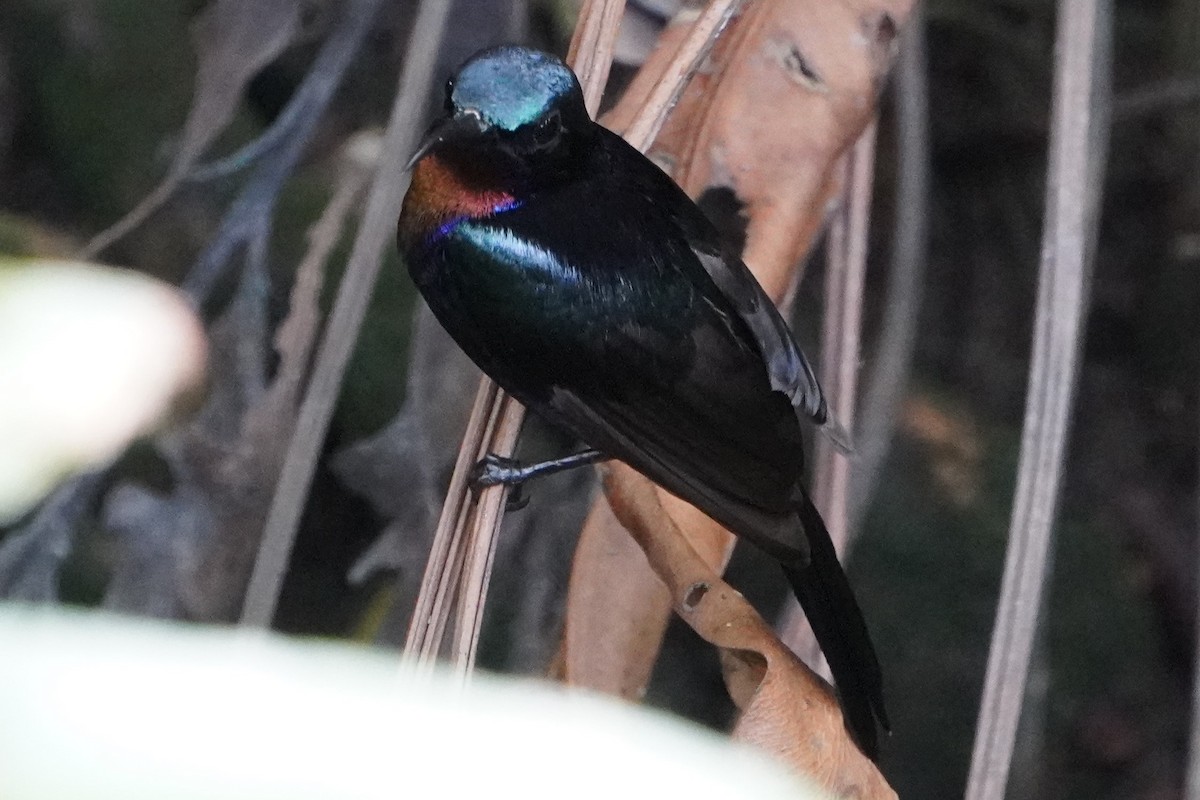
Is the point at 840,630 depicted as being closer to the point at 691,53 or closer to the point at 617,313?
the point at 617,313

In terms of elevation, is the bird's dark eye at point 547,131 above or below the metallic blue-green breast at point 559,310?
above

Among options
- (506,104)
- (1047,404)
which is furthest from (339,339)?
(1047,404)

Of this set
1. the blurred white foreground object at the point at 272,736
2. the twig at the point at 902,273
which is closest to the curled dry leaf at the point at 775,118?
the twig at the point at 902,273

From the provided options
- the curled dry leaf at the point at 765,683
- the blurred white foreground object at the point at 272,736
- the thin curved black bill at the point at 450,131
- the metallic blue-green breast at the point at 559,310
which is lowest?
the blurred white foreground object at the point at 272,736

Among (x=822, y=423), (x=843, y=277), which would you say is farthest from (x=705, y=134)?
(x=822, y=423)

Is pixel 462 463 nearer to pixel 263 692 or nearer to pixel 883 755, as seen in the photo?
pixel 263 692

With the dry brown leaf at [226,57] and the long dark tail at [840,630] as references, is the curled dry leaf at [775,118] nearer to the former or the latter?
the long dark tail at [840,630]

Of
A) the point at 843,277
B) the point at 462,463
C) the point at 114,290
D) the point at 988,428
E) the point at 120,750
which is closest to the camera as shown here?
the point at 120,750
